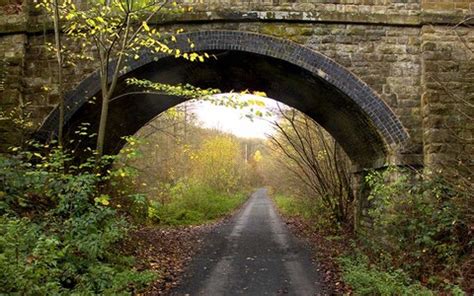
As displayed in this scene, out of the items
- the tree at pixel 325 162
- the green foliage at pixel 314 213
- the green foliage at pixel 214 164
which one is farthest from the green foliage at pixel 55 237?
the green foliage at pixel 214 164

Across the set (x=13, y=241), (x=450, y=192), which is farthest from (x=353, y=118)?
(x=13, y=241)

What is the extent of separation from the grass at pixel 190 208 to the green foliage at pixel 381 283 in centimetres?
885

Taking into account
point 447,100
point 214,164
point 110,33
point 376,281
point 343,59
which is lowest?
point 376,281

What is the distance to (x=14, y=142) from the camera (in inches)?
303

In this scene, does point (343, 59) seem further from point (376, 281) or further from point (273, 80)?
point (376, 281)

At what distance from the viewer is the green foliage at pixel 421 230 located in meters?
6.12

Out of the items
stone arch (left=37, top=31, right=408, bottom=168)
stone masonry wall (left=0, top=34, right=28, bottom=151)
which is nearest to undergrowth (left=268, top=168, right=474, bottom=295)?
stone arch (left=37, top=31, right=408, bottom=168)

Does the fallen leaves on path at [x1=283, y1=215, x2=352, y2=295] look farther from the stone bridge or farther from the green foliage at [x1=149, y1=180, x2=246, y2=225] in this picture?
the green foliage at [x1=149, y1=180, x2=246, y2=225]

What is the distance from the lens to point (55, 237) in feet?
15.6

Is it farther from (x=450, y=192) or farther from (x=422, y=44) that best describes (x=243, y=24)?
(x=450, y=192)

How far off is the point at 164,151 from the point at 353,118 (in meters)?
10.7

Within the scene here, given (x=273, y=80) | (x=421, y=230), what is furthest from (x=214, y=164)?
(x=421, y=230)

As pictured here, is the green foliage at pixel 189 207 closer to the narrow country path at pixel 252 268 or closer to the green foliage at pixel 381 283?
the narrow country path at pixel 252 268

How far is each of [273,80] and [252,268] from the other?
4094 millimetres
